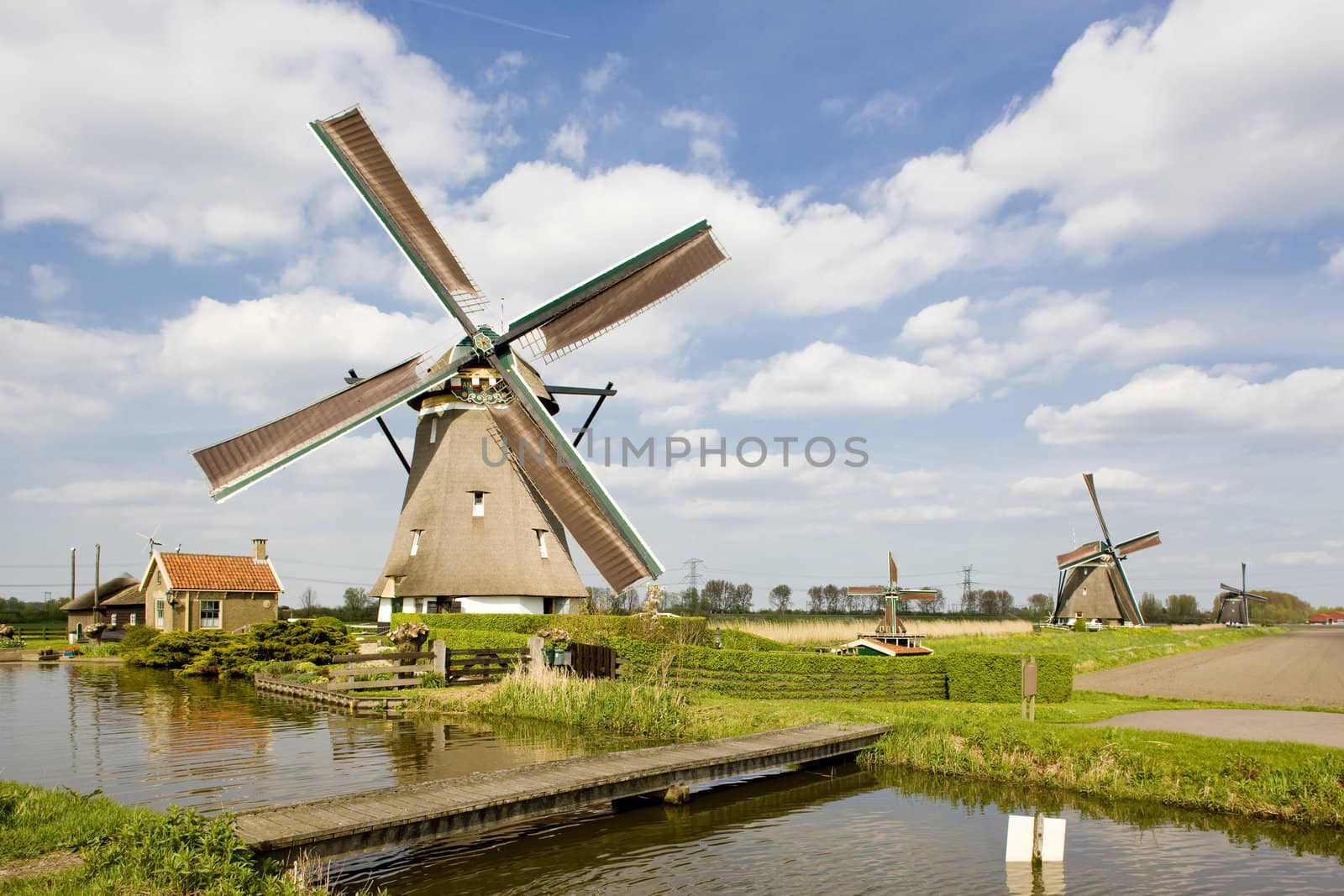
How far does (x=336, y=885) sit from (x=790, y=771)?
24.5ft

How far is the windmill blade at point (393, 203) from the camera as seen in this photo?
23578 mm

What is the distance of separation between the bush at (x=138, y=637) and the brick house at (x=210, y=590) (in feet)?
3.08

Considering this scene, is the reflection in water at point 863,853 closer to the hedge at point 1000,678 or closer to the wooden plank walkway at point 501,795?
the wooden plank walkway at point 501,795

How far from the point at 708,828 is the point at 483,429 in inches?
678

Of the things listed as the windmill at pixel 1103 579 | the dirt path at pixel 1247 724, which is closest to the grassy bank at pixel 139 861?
the dirt path at pixel 1247 724

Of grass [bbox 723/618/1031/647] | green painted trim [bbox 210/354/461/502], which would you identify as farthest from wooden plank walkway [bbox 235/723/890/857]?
grass [bbox 723/618/1031/647]

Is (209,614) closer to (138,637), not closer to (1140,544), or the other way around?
(138,637)

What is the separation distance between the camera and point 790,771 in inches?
534

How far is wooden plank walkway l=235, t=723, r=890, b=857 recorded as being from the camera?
7.82 m

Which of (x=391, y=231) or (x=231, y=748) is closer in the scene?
(x=231, y=748)

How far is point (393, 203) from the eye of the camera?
24.0 m

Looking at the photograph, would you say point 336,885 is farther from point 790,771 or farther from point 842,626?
point 842,626

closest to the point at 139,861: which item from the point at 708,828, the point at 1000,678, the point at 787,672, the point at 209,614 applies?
the point at 708,828

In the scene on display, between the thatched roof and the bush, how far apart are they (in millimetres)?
7499
